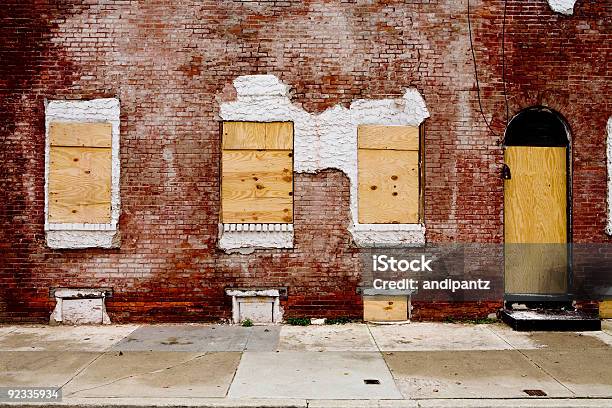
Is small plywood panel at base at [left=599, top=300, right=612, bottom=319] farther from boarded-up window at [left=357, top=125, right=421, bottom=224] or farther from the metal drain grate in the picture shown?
A: the metal drain grate

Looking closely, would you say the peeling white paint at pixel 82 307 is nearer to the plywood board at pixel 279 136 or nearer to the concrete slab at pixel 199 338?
the concrete slab at pixel 199 338

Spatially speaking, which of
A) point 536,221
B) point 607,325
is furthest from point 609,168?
Result: point 607,325

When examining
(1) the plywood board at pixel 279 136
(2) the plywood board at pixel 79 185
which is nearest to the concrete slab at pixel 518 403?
(1) the plywood board at pixel 279 136

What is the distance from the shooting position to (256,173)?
8.44m

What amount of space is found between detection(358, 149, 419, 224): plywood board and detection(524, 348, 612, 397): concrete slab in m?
2.73

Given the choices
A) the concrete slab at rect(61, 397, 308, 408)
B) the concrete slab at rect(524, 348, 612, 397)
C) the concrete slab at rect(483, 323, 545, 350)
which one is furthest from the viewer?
the concrete slab at rect(483, 323, 545, 350)

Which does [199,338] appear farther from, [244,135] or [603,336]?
[603,336]

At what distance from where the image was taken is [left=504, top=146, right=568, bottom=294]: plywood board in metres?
8.70

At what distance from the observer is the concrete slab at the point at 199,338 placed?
23.0 feet

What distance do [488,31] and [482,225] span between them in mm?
2972

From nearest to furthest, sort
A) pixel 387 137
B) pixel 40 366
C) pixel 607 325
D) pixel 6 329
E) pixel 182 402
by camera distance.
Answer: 1. pixel 182 402
2. pixel 40 366
3. pixel 6 329
4. pixel 607 325
5. pixel 387 137

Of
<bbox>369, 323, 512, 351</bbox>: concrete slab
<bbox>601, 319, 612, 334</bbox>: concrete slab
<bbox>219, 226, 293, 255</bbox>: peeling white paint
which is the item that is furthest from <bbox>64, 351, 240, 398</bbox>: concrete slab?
<bbox>601, 319, 612, 334</bbox>: concrete slab

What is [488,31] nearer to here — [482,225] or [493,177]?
[493,177]

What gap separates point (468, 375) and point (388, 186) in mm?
3372
